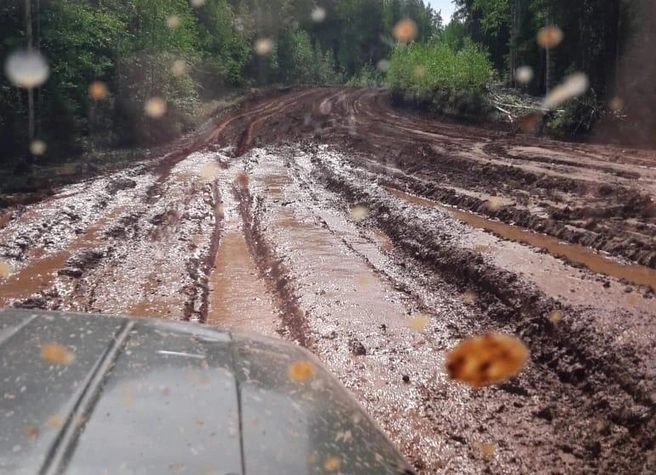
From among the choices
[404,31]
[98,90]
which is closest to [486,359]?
[98,90]

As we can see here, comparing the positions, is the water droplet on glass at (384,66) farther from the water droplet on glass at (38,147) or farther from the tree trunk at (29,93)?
the tree trunk at (29,93)

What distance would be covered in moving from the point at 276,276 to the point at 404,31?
74310mm

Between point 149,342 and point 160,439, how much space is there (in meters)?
0.60

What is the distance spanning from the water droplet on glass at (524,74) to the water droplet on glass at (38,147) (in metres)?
21.3

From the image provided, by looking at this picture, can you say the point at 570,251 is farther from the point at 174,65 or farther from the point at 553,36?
the point at 174,65

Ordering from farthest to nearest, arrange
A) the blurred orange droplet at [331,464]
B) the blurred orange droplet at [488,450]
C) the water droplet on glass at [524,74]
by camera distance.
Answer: the water droplet on glass at [524,74]
the blurred orange droplet at [488,450]
the blurred orange droplet at [331,464]

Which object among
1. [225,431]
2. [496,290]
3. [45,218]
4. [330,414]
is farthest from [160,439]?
[45,218]

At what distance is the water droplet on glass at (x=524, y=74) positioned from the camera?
91.2ft

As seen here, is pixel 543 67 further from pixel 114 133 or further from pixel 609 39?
pixel 114 133

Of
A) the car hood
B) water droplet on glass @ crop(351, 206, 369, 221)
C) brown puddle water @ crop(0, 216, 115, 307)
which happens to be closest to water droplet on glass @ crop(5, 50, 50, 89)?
brown puddle water @ crop(0, 216, 115, 307)

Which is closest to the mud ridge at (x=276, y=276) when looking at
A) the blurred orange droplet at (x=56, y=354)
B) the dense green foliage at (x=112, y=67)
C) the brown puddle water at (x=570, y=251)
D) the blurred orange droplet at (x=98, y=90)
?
the brown puddle water at (x=570, y=251)

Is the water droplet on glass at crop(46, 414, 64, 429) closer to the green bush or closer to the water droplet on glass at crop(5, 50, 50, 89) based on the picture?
the water droplet on glass at crop(5, 50, 50, 89)

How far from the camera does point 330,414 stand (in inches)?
72.9

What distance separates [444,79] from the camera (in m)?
25.5
